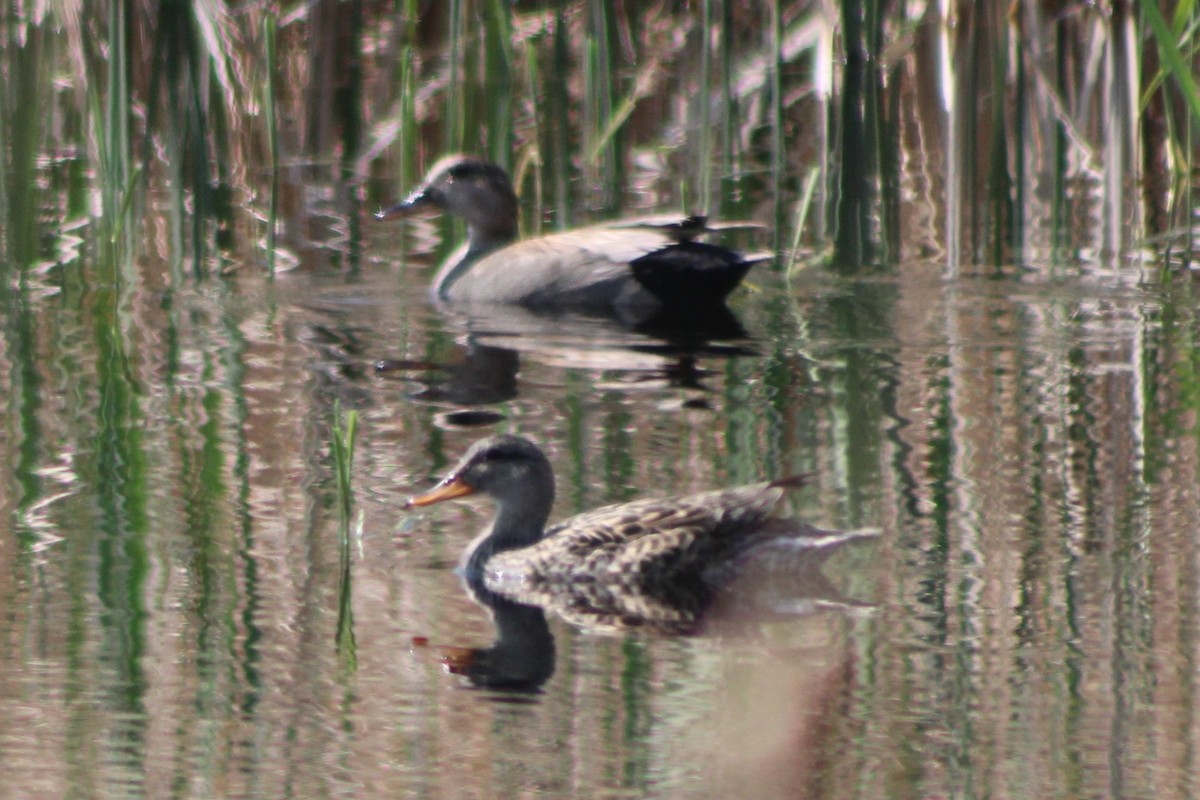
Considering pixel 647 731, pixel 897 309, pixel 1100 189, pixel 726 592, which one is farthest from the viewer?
pixel 1100 189

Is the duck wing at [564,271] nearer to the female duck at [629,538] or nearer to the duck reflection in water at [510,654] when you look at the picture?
the female duck at [629,538]

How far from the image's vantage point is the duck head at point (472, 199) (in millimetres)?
9125

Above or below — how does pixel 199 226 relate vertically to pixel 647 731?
above

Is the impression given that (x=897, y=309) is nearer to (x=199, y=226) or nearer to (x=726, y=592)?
(x=199, y=226)

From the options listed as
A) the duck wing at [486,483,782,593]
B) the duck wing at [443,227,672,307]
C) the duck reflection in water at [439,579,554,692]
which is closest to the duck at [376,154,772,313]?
the duck wing at [443,227,672,307]

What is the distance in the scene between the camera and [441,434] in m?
6.25

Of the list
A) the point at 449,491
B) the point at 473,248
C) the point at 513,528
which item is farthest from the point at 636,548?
the point at 473,248

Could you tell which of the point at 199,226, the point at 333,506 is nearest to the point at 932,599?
the point at 333,506

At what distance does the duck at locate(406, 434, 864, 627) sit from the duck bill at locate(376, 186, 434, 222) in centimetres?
404

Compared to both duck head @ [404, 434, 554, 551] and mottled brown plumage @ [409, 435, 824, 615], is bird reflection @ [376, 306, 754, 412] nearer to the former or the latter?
duck head @ [404, 434, 554, 551]

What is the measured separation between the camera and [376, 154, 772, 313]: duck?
27.3 feet

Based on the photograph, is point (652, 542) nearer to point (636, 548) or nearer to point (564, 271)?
point (636, 548)

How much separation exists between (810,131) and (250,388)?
551cm

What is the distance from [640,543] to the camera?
519cm
